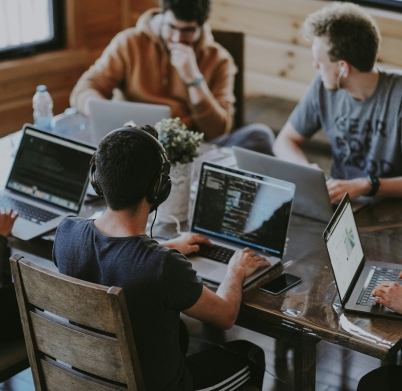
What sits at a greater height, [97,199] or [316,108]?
[316,108]

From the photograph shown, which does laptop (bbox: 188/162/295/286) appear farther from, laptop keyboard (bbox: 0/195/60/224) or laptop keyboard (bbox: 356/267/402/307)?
laptop keyboard (bbox: 0/195/60/224)

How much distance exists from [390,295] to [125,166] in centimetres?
75

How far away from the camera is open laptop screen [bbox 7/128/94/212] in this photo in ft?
7.72

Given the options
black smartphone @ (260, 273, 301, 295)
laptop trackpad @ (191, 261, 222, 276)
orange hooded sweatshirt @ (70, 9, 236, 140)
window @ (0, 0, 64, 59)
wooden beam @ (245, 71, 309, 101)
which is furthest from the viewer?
wooden beam @ (245, 71, 309, 101)

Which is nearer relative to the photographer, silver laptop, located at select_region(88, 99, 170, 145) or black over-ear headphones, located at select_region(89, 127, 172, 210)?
black over-ear headphones, located at select_region(89, 127, 172, 210)

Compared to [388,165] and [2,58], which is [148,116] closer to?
[388,165]

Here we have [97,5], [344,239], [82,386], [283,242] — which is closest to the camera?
[82,386]

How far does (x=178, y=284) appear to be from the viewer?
157 cm

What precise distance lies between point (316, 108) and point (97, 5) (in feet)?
7.98

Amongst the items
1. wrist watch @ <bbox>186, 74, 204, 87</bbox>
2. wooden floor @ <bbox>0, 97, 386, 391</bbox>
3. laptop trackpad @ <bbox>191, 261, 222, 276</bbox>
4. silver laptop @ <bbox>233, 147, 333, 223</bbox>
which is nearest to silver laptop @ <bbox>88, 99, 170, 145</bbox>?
silver laptop @ <bbox>233, 147, 333, 223</bbox>

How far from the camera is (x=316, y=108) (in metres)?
2.87

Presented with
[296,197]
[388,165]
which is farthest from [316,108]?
[296,197]

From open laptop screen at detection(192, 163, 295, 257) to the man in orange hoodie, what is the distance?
1100mm

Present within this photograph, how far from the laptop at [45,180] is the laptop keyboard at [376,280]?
98cm
